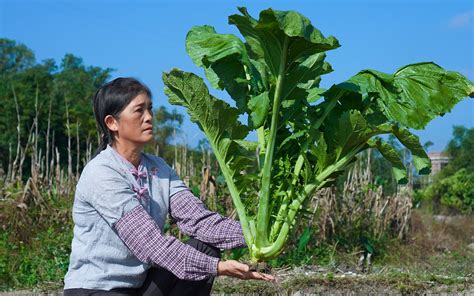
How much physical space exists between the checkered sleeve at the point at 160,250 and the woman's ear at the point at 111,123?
417mm

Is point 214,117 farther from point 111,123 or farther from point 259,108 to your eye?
point 111,123

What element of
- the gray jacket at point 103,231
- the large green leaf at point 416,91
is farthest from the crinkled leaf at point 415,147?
the gray jacket at point 103,231

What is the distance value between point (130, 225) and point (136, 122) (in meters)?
0.46

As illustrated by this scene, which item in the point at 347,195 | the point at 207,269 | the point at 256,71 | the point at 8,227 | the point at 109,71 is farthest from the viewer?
the point at 109,71

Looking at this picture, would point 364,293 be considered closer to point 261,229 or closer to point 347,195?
point 261,229

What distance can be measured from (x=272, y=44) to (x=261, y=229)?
0.80m

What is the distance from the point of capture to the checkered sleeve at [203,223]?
3.32m

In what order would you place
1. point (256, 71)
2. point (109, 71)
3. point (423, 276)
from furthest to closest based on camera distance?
1. point (109, 71)
2. point (423, 276)
3. point (256, 71)

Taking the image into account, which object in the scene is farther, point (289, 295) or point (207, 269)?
point (289, 295)

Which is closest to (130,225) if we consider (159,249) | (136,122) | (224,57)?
(159,249)

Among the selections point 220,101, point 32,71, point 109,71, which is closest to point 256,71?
point 220,101

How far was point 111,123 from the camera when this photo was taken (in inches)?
128

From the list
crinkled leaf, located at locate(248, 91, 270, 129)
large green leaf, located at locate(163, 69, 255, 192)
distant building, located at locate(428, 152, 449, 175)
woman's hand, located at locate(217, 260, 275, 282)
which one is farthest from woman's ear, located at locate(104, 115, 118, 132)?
distant building, located at locate(428, 152, 449, 175)

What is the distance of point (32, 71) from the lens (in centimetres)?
3369
